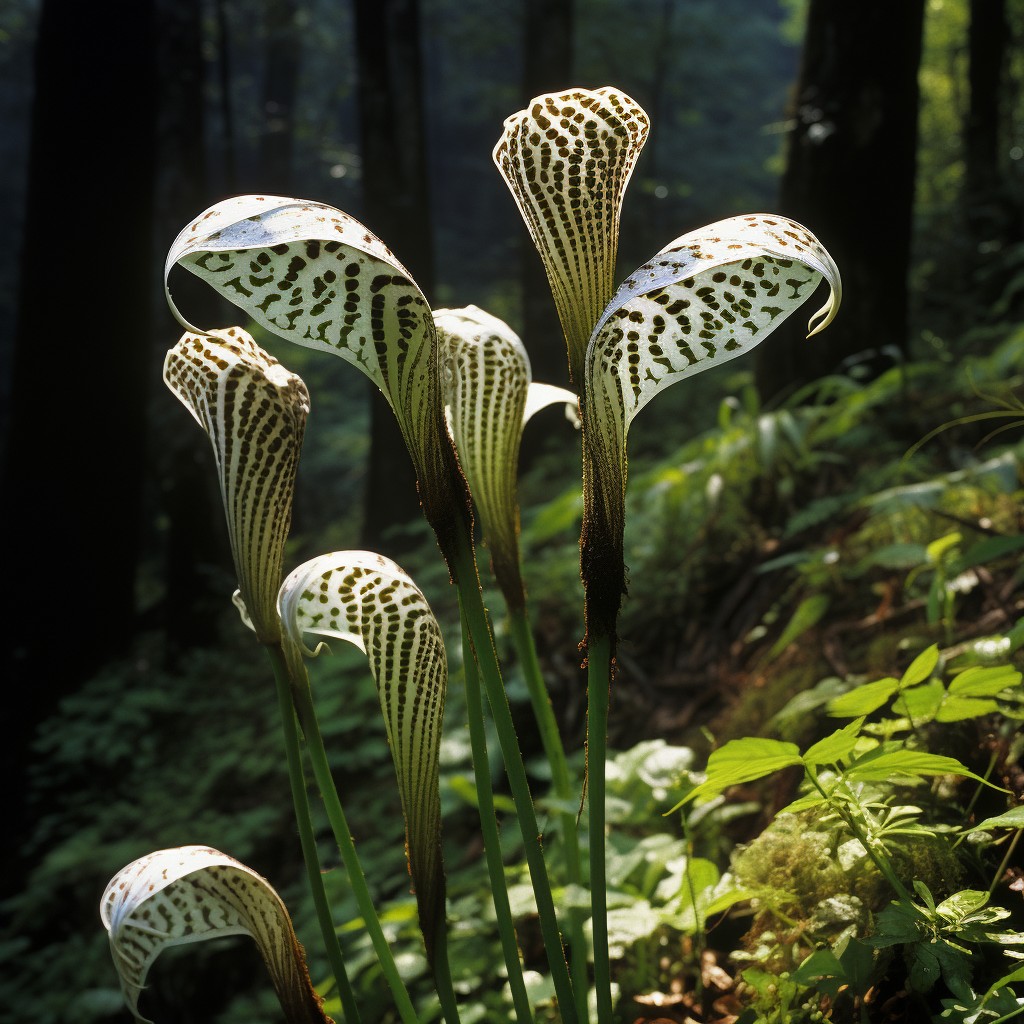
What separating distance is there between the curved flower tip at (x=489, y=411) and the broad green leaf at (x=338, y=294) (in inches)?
12.5

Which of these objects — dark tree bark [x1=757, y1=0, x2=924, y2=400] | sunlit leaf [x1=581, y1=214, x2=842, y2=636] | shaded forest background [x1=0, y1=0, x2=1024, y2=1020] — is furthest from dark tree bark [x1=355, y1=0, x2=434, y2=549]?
sunlit leaf [x1=581, y1=214, x2=842, y2=636]

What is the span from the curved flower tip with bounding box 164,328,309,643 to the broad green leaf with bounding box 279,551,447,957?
0.16ft

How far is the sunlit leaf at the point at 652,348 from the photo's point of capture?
3.20ft

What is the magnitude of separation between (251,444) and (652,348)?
1.71 feet

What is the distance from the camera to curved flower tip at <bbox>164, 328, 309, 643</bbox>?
3.79 ft

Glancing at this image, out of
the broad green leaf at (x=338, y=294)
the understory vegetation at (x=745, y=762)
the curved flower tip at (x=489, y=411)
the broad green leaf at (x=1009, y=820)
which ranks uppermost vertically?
the broad green leaf at (x=338, y=294)

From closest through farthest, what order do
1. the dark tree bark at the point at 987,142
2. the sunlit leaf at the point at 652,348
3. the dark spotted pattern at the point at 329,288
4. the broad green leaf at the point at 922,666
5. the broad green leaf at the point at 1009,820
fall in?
the dark spotted pattern at the point at 329,288 < the sunlit leaf at the point at 652,348 < the broad green leaf at the point at 1009,820 < the broad green leaf at the point at 922,666 < the dark tree bark at the point at 987,142

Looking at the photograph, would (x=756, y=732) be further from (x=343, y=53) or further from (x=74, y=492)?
(x=343, y=53)

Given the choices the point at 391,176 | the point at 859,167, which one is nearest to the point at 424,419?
the point at 859,167

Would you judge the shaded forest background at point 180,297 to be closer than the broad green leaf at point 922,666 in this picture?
No

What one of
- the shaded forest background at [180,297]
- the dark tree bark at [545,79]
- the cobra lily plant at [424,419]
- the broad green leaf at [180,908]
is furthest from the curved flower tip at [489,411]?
the dark tree bark at [545,79]

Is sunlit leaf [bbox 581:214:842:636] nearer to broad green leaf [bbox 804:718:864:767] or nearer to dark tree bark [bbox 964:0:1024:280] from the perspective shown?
broad green leaf [bbox 804:718:864:767]

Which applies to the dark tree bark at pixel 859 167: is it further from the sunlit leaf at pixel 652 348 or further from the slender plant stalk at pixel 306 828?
the slender plant stalk at pixel 306 828

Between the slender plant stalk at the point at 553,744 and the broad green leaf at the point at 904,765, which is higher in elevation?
the broad green leaf at the point at 904,765
